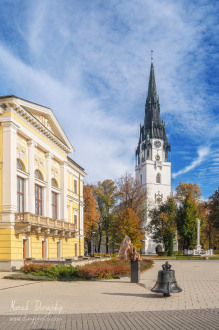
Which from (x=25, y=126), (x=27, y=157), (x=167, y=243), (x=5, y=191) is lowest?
(x=167, y=243)

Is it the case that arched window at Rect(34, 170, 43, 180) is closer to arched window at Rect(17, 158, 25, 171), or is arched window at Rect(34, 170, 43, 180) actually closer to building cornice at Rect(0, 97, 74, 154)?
arched window at Rect(17, 158, 25, 171)

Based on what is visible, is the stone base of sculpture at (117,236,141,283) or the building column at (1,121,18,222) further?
the building column at (1,121,18,222)

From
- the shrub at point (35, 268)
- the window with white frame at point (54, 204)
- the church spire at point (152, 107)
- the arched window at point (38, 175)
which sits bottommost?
the shrub at point (35, 268)

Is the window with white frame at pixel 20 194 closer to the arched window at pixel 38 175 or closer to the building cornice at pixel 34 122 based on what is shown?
the arched window at pixel 38 175

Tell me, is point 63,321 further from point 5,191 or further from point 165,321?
point 5,191

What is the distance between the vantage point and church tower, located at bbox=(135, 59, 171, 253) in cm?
10188

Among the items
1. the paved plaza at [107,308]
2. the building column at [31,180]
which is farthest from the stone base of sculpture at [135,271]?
the building column at [31,180]

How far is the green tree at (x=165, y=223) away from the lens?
6825 cm

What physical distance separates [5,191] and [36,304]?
17309mm

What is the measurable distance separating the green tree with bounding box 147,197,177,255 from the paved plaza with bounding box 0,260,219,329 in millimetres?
52203

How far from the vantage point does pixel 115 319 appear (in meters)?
9.31

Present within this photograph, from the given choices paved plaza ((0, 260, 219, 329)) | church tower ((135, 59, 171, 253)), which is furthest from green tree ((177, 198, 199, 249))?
paved plaza ((0, 260, 219, 329))

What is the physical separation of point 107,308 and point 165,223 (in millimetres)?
60795

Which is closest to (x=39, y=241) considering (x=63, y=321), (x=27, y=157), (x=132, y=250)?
(x=27, y=157)
